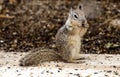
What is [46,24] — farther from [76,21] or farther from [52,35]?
[76,21]

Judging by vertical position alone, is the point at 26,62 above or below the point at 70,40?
below

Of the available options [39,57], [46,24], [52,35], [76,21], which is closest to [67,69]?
[39,57]

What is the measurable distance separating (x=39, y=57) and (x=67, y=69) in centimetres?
44

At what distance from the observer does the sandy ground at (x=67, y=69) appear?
5.36 meters

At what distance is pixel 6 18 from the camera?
8.43 metres

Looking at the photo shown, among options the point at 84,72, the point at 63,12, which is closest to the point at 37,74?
the point at 84,72

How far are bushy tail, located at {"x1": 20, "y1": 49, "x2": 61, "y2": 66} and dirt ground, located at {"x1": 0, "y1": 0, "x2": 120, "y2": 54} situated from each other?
90 cm

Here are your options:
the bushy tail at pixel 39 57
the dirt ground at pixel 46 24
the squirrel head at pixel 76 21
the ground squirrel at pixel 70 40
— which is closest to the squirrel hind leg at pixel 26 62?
the bushy tail at pixel 39 57

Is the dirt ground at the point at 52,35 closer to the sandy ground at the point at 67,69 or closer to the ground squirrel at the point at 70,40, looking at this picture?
the sandy ground at the point at 67,69

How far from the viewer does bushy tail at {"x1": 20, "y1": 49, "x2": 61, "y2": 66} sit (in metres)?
5.66

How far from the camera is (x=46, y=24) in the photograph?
8086 mm

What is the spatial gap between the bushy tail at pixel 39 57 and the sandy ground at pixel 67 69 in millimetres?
70

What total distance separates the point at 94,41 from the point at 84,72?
1.95 meters

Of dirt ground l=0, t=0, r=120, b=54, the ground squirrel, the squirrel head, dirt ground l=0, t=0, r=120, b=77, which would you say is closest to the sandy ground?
dirt ground l=0, t=0, r=120, b=77
